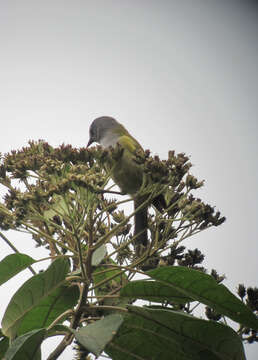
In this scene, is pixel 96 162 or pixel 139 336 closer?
pixel 139 336

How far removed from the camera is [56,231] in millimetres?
2828

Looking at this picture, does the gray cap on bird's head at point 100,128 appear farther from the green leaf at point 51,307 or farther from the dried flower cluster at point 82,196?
the green leaf at point 51,307

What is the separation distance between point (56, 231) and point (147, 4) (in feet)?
175

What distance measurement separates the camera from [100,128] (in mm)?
4891

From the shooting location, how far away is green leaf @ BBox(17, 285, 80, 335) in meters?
2.39

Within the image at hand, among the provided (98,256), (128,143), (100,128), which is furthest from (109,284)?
(100,128)

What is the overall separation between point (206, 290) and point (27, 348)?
2.91 feet

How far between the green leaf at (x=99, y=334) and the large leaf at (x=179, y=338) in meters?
0.31

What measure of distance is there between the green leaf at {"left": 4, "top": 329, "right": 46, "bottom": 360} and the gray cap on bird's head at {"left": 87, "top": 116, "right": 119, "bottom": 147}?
308 cm

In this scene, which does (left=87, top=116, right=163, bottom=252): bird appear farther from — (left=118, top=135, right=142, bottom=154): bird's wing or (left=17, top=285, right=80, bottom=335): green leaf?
(left=17, top=285, right=80, bottom=335): green leaf

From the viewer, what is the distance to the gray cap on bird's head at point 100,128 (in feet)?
15.8

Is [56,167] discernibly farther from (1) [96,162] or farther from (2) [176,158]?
(2) [176,158]

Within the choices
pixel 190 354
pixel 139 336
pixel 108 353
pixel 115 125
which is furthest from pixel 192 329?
pixel 115 125

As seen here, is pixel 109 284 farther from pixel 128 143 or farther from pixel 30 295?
pixel 128 143
